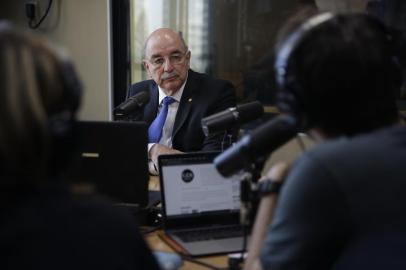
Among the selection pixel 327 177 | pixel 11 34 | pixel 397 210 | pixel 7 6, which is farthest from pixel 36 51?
pixel 7 6

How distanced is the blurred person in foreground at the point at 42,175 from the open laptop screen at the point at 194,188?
763 mm

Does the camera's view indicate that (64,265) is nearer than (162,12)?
Yes

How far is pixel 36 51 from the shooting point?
0.70 metres

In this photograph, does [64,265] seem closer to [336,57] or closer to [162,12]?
[336,57]

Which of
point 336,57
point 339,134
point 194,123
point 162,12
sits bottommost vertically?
point 194,123

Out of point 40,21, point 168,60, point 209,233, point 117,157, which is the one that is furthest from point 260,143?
point 40,21

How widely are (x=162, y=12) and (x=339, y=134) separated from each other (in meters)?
2.65

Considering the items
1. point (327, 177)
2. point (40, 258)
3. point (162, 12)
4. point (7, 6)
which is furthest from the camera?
point (7, 6)

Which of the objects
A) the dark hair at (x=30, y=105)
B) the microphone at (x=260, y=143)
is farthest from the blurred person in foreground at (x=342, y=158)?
the dark hair at (x=30, y=105)

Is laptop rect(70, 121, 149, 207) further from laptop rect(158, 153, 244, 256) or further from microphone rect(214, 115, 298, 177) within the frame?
microphone rect(214, 115, 298, 177)

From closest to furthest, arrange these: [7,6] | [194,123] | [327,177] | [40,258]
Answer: [40,258], [327,177], [194,123], [7,6]

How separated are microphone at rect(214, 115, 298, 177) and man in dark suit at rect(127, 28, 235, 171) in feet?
3.98

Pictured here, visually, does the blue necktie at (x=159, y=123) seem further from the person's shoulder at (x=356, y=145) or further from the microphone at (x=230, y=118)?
the person's shoulder at (x=356, y=145)

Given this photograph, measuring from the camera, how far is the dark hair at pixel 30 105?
66 cm
